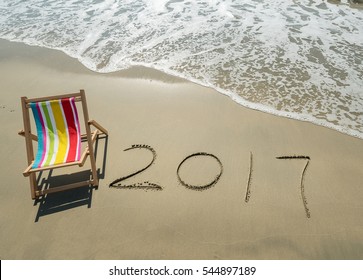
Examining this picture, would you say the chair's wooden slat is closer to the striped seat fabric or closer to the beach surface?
the beach surface

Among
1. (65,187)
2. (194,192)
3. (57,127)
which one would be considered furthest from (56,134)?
(194,192)

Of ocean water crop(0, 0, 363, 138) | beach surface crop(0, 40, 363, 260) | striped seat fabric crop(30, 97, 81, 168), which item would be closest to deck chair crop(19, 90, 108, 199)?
striped seat fabric crop(30, 97, 81, 168)

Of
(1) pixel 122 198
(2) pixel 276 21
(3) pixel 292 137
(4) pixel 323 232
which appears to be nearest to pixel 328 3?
(2) pixel 276 21

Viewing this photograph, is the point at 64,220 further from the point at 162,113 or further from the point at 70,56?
the point at 70,56

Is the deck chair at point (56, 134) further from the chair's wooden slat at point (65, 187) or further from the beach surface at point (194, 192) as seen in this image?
the beach surface at point (194, 192)

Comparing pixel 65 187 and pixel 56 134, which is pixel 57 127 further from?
pixel 65 187

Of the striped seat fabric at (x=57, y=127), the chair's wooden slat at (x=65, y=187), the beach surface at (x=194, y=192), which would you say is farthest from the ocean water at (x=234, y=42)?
the chair's wooden slat at (x=65, y=187)
